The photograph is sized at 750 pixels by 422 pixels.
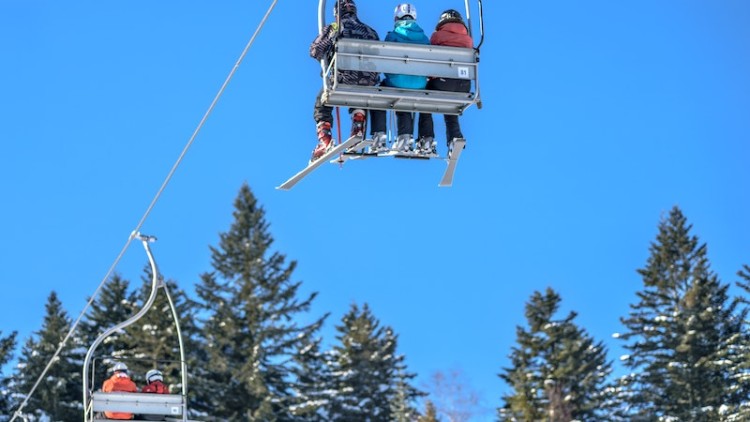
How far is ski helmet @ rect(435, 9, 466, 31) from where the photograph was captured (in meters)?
15.4

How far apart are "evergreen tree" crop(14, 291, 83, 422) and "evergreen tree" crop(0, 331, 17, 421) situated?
19.7 inches

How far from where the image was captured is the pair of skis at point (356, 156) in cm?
1534

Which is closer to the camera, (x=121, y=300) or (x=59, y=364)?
(x=59, y=364)

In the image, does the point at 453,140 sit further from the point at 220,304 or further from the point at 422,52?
the point at 220,304

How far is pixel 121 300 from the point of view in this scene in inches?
2242

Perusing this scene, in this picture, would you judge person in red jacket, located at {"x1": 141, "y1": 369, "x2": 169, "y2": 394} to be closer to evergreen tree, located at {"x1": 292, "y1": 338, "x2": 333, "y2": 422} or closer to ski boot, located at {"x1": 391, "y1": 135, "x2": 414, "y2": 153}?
ski boot, located at {"x1": 391, "y1": 135, "x2": 414, "y2": 153}

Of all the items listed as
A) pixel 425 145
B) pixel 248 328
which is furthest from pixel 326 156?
pixel 248 328

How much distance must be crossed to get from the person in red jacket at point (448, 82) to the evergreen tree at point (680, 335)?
36.4 m

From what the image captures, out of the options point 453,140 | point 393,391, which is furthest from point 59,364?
point 453,140

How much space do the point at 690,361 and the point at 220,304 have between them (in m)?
18.9

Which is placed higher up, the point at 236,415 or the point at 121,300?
the point at 121,300

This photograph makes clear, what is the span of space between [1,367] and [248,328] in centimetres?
1024

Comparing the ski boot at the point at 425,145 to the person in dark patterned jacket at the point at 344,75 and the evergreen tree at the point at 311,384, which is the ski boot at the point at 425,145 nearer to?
the person in dark patterned jacket at the point at 344,75

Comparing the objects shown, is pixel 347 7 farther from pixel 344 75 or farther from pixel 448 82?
pixel 448 82
